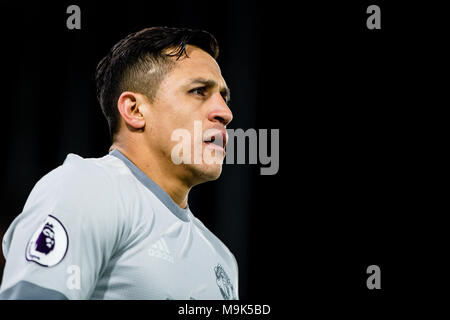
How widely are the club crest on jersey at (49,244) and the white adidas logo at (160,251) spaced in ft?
0.58

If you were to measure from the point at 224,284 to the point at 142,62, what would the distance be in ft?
Answer: 1.88

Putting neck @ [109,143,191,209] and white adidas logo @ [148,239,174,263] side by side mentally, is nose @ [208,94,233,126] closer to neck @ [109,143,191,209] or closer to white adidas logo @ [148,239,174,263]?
neck @ [109,143,191,209]

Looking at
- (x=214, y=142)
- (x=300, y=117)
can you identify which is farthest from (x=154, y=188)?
(x=300, y=117)

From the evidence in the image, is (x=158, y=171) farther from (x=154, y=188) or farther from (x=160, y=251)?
(x=160, y=251)

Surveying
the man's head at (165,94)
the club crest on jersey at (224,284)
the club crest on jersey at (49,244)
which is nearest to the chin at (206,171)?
the man's head at (165,94)

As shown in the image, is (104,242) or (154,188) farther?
(154,188)

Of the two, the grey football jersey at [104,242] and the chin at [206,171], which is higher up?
the chin at [206,171]

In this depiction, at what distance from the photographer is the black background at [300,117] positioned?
5.62 ft

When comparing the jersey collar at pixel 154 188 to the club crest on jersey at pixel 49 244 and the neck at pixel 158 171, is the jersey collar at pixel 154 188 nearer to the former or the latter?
the neck at pixel 158 171

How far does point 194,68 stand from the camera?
1.14 m

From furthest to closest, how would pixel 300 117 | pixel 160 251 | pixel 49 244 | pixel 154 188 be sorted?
1. pixel 300 117
2. pixel 154 188
3. pixel 160 251
4. pixel 49 244

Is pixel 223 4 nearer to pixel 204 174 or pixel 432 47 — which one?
pixel 432 47

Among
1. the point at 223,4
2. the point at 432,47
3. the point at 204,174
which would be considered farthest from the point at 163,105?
the point at 432,47

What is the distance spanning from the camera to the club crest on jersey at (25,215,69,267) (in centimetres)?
72
